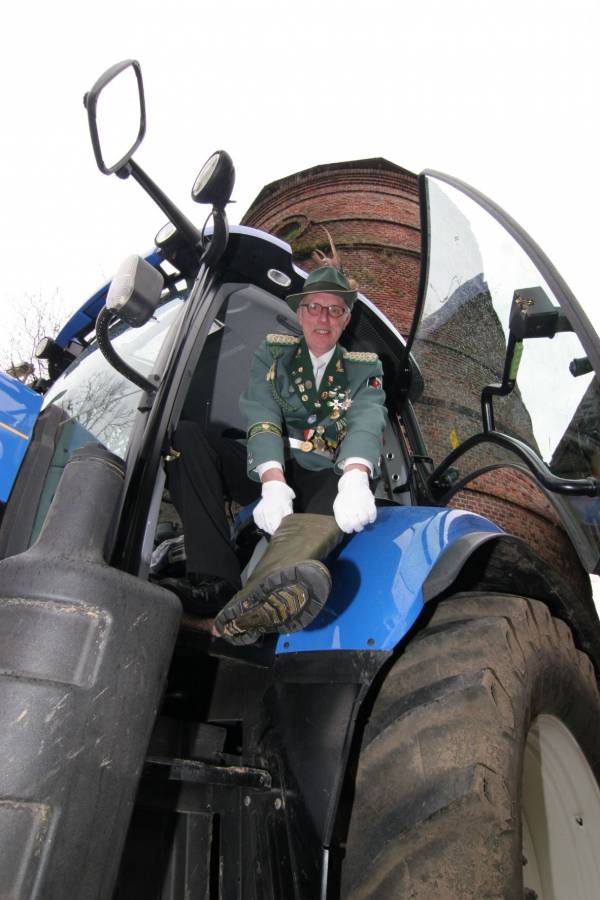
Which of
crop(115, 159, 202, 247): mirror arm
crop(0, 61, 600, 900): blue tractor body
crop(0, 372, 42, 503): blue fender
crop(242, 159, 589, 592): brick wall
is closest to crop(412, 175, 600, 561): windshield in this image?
crop(0, 61, 600, 900): blue tractor body

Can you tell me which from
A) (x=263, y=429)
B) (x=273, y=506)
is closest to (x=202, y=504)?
(x=273, y=506)

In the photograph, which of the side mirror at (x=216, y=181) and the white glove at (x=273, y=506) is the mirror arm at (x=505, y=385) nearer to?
the white glove at (x=273, y=506)

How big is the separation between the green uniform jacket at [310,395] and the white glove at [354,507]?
401mm

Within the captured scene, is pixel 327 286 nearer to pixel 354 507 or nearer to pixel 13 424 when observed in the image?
pixel 354 507

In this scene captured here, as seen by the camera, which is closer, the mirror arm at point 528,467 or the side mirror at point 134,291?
the side mirror at point 134,291

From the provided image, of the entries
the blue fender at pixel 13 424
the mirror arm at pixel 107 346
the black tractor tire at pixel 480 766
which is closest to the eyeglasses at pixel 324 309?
the mirror arm at pixel 107 346

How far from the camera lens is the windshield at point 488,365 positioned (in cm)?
169

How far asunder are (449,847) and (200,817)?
0.57m

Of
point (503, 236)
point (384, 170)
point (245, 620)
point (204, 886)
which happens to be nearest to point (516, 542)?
point (245, 620)

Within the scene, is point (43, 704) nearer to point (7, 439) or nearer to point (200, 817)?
point (200, 817)

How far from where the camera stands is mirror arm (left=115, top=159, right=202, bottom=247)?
1.76 meters

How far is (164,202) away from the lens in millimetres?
1885

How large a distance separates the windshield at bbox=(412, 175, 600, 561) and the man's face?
19.5 inches

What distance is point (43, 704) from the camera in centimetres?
88
